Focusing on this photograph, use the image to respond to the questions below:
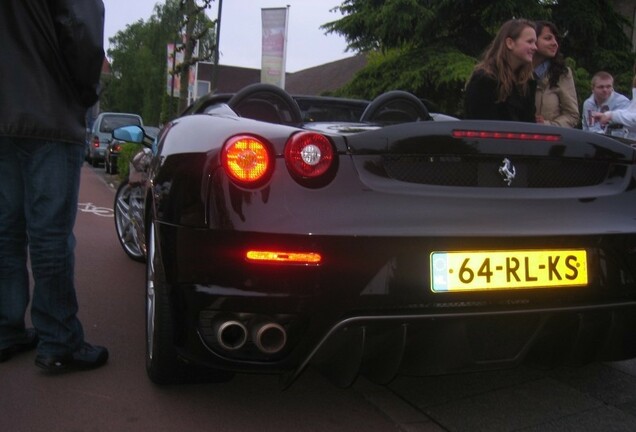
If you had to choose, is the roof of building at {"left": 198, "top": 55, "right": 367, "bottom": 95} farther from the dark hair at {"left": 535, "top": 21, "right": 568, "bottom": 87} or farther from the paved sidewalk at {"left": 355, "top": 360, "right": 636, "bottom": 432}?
the paved sidewalk at {"left": 355, "top": 360, "right": 636, "bottom": 432}

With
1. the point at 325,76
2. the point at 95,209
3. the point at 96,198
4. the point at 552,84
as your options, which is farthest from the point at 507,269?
the point at 325,76

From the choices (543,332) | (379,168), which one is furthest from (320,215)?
(543,332)

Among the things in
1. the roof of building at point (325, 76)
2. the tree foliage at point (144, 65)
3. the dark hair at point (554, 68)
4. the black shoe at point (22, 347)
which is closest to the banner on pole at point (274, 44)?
the dark hair at point (554, 68)

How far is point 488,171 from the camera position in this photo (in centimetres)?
232

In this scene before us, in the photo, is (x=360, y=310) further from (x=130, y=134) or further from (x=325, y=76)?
(x=325, y=76)

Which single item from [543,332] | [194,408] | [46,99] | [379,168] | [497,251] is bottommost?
[194,408]

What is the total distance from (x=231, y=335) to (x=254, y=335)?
83 mm

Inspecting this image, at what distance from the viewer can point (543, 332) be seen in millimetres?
2318

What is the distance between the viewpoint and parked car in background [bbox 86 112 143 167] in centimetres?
2080

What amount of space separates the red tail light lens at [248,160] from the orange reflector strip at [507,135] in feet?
2.21

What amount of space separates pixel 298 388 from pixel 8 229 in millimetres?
1517

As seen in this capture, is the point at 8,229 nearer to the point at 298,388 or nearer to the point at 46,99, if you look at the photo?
the point at 46,99

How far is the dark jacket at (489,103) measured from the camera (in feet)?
12.5

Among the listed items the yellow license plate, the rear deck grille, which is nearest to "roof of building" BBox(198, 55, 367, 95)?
the rear deck grille
